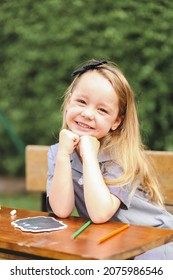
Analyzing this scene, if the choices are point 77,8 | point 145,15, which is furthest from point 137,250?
point 77,8

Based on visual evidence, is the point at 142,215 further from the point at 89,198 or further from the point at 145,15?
the point at 145,15

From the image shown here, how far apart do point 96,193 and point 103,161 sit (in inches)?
12.4

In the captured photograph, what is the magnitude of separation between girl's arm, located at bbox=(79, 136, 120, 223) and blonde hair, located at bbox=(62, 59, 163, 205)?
159 mm

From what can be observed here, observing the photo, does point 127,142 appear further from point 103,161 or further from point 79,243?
point 79,243

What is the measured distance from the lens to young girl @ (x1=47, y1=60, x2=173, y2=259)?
2.37 metres

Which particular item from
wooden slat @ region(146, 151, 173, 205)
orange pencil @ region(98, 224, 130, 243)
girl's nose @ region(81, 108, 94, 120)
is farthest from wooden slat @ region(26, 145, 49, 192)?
orange pencil @ region(98, 224, 130, 243)

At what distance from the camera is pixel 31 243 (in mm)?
1907

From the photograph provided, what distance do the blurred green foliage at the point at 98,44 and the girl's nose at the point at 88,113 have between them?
1299 millimetres

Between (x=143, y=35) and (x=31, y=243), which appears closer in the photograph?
(x=31, y=243)

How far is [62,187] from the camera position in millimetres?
2404

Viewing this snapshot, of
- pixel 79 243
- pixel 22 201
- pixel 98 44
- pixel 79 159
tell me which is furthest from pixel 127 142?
pixel 22 201
